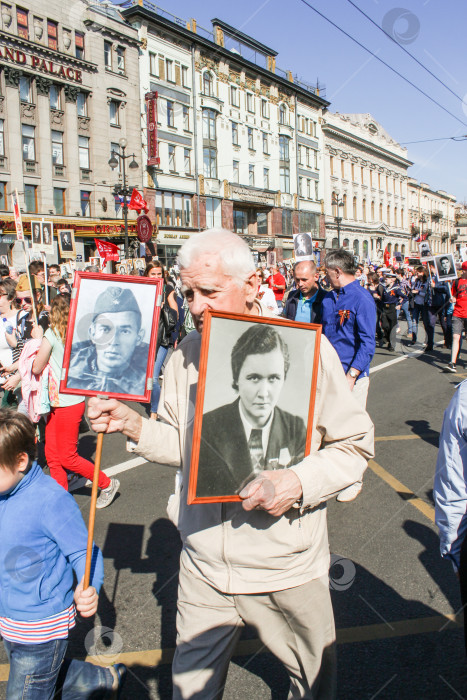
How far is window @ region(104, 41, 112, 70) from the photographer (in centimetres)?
3231

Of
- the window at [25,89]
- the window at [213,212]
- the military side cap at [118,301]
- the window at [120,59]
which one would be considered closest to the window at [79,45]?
the window at [120,59]

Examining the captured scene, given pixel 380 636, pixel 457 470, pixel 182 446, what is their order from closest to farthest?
pixel 182 446
pixel 457 470
pixel 380 636

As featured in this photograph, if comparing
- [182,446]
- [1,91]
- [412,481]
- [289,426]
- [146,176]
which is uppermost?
[1,91]

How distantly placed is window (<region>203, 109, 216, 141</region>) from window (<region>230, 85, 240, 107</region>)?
2.98 metres

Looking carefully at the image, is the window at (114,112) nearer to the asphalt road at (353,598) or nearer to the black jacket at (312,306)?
the black jacket at (312,306)

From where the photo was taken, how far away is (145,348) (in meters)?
2.07

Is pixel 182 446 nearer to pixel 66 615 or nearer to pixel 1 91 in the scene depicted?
pixel 66 615

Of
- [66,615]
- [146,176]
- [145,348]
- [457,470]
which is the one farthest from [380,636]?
[146,176]

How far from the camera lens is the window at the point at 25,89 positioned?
2827 centimetres

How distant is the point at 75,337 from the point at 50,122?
31295mm

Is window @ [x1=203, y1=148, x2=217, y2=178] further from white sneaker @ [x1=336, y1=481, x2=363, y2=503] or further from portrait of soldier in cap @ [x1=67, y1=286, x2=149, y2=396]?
portrait of soldier in cap @ [x1=67, y1=286, x2=149, y2=396]

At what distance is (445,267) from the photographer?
1180 cm

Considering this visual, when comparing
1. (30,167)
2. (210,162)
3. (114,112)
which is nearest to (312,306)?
(30,167)

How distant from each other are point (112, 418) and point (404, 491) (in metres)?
3.57
